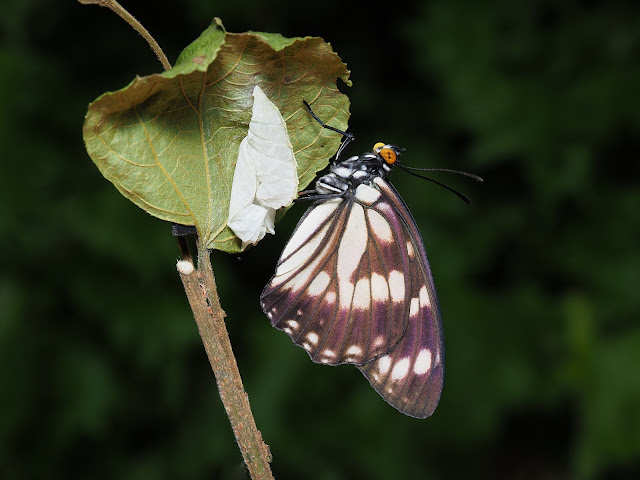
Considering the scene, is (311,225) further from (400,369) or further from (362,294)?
(400,369)

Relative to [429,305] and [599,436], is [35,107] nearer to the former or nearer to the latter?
[429,305]

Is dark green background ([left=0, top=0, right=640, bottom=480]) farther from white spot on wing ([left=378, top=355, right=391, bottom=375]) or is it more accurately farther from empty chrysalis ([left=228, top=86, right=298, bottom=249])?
empty chrysalis ([left=228, top=86, right=298, bottom=249])

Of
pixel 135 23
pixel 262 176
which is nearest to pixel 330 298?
pixel 262 176

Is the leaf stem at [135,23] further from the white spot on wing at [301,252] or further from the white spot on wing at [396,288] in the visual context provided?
the white spot on wing at [396,288]

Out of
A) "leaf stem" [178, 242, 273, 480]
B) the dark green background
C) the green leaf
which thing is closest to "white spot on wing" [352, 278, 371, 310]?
the green leaf

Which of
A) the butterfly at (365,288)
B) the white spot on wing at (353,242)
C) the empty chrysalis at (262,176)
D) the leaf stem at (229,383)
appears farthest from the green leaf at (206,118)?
the white spot on wing at (353,242)

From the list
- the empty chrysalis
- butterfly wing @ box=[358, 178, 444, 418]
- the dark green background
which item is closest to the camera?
the empty chrysalis
